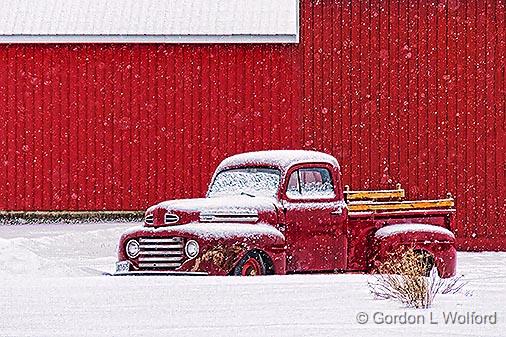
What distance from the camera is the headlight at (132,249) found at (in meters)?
10.4

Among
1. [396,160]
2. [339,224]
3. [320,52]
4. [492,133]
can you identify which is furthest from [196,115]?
[339,224]

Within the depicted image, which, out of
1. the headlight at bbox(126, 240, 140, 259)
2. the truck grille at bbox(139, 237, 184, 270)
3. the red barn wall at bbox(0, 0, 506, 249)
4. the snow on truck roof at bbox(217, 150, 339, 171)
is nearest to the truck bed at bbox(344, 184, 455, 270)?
the snow on truck roof at bbox(217, 150, 339, 171)

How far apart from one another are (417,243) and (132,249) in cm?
327

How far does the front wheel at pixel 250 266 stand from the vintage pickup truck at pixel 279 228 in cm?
1

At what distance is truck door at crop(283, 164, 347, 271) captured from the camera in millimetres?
10820

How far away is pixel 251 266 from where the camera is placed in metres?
10.3

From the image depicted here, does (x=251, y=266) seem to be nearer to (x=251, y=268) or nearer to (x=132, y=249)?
(x=251, y=268)

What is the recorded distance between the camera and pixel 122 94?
1716 centimetres

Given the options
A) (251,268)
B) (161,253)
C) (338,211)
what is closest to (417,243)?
(338,211)

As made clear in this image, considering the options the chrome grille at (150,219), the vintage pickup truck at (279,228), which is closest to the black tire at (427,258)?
the vintage pickup truck at (279,228)

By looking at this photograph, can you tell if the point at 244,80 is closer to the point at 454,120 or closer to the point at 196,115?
the point at 196,115

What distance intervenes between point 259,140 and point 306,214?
6.18m

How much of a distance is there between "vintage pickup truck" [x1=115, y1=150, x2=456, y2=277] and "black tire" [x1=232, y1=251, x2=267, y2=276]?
1 cm

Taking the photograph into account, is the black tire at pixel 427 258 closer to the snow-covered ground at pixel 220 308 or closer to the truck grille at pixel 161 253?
the snow-covered ground at pixel 220 308
